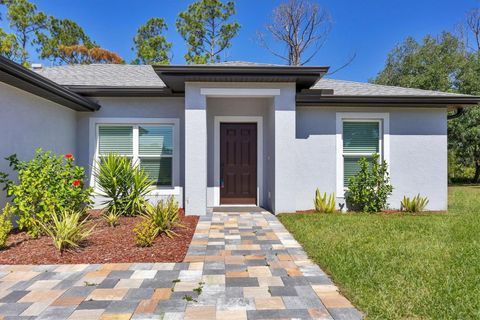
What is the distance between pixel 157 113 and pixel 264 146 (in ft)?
9.42

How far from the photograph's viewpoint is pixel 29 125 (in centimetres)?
585

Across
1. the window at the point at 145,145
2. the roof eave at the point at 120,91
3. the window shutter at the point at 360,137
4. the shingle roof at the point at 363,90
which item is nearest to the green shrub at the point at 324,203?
the window shutter at the point at 360,137

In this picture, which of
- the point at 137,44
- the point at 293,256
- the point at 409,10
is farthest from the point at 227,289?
the point at 137,44

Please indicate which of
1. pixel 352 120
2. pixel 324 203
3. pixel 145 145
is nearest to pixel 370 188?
pixel 324 203

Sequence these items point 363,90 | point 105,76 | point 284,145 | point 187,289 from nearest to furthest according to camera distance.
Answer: point 187,289 → point 284,145 → point 363,90 → point 105,76

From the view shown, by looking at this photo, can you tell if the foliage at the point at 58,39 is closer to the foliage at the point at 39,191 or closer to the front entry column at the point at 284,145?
the foliage at the point at 39,191

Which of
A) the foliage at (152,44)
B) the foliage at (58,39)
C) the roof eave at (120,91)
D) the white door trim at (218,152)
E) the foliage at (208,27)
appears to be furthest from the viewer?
the foliage at (152,44)

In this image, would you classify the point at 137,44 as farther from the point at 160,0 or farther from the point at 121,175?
the point at 121,175

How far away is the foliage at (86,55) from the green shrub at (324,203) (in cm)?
2188

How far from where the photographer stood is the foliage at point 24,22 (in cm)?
2083

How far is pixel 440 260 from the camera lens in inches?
154

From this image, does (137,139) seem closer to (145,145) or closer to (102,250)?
(145,145)

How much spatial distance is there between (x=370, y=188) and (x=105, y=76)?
7827 millimetres

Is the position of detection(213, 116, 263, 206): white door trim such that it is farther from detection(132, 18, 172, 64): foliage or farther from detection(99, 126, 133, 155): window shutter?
detection(132, 18, 172, 64): foliage
